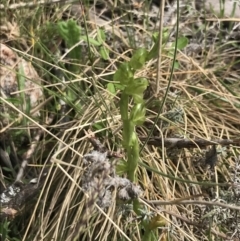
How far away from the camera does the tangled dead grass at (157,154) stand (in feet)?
4.12

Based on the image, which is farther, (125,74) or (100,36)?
(100,36)

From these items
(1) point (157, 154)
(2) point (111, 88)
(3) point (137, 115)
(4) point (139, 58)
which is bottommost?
(1) point (157, 154)

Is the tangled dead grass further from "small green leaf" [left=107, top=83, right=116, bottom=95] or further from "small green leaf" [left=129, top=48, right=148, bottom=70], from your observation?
"small green leaf" [left=129, top=48, right=148, bottom=70]

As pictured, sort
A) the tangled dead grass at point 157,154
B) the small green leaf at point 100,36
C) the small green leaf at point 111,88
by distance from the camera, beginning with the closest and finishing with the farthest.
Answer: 1. the tangled dead grass at point 157,154
2. the small green leaf at point 111,88
3. the small green leaf at point 100,36

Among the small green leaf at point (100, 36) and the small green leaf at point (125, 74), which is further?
the small green leaf at point (100, 36)

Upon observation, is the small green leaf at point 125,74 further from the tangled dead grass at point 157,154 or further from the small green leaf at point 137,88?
the tangled dead grass at point 157,154

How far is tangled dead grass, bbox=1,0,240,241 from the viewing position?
1257 mm

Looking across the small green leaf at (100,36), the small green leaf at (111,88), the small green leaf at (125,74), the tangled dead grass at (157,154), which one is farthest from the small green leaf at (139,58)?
the small green leaf at (100,36)

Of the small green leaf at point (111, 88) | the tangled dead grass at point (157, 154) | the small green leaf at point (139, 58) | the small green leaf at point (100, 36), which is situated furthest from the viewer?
the small green leaf at point (100, 36)

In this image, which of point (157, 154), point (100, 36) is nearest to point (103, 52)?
point (100, 36)

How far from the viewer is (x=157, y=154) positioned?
1444 millimetres

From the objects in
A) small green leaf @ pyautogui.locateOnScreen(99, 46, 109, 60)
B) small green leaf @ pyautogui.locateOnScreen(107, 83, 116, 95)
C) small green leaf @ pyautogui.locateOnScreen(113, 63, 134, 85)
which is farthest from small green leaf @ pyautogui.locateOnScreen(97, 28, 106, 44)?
small green leaf @ pyautogui.locateOnScreen(113, 63, 134, 85)

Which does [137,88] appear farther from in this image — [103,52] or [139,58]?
[103,52]

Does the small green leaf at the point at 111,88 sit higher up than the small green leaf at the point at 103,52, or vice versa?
the small green leaf at the point at 103,52
